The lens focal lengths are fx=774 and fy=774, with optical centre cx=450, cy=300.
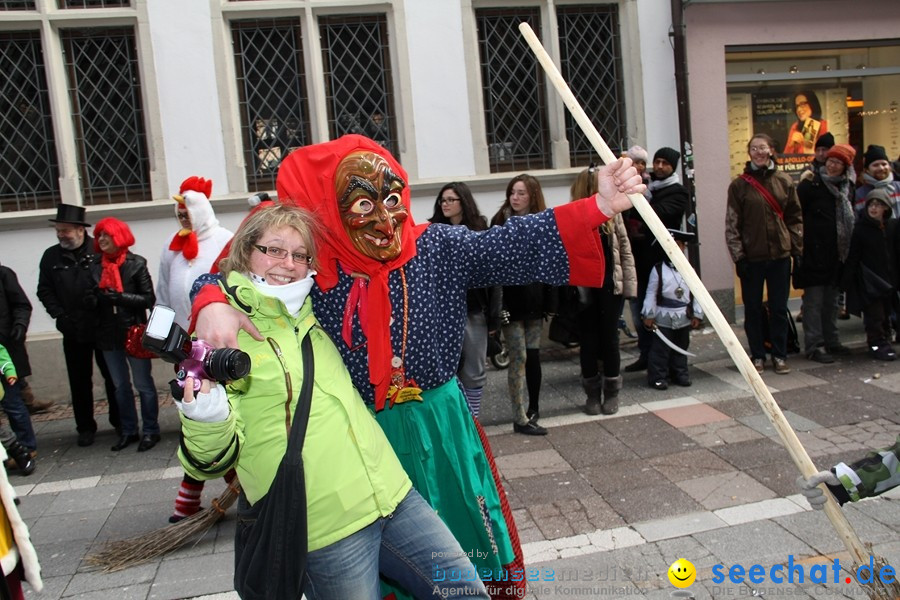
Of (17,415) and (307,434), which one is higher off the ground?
(307,434)

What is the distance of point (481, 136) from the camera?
860cm

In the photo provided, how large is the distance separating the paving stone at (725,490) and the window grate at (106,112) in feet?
21.2

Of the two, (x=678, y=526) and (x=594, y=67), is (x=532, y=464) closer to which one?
(x=678, y=526)

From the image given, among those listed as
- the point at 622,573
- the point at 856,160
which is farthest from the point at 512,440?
the point at 856,160

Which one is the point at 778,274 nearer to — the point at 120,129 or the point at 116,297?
the point at 116,297

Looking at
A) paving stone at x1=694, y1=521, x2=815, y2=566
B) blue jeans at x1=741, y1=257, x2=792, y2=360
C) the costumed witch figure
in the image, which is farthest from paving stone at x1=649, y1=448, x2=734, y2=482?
the costumed witch figure

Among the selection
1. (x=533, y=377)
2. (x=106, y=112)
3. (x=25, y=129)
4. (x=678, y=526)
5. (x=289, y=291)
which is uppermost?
(x=106, y=112)

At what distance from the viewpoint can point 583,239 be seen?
2529 mm

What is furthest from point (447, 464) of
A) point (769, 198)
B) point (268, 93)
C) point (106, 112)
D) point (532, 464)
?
point (106, 112)

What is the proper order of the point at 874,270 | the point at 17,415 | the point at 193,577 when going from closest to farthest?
1. the point at 193,577
2. the point at 17,415
3. the point at 874,270

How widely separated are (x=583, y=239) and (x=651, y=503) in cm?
259

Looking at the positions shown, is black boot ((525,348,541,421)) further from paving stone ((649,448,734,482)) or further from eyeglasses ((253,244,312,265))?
eyeglasses ((253,244,312,265))

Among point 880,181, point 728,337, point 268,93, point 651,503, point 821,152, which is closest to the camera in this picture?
point 728,337

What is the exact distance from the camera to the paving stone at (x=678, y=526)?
4156 mm
